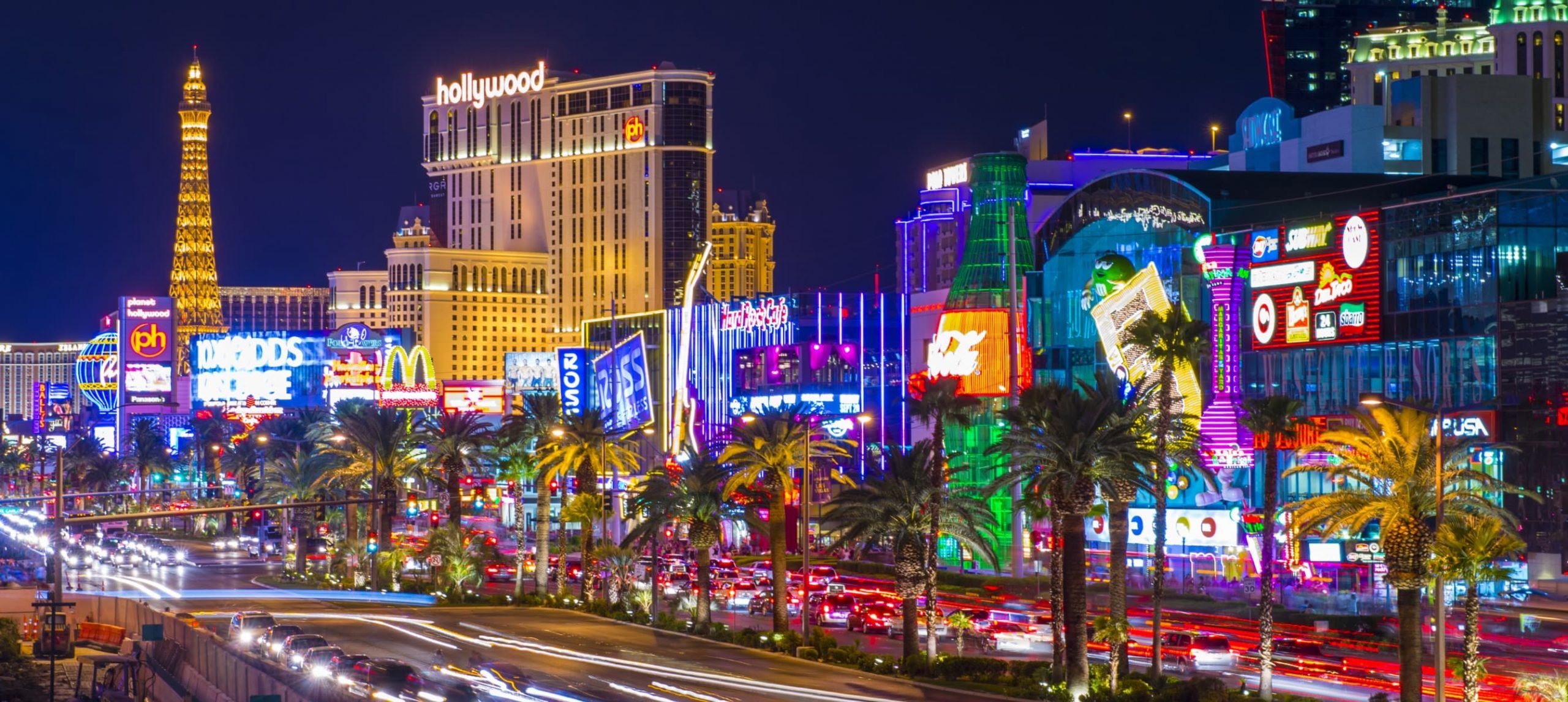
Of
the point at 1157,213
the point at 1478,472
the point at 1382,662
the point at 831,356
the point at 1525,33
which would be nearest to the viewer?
the point at 1478,472

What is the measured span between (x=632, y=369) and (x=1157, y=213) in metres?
43.8

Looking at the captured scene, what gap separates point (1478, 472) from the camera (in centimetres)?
4994

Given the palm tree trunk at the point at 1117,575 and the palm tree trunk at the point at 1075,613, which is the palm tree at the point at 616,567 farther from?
the palm tree trunk at the point at 1075,613

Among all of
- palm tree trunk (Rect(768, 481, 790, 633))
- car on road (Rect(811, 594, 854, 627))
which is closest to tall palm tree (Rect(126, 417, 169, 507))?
car on road (Rect(811, 594, 854, 627))

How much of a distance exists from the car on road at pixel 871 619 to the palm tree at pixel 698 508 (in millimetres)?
5934

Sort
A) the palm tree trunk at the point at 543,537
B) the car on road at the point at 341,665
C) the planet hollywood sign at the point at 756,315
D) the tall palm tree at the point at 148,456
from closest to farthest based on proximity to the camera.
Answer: the car on road at the point at 341,665 → the palm tree trunk at the point at 543,537 → the planet hollywood sign at the point at 756,315 → the tall palm tree at the point at 148,456

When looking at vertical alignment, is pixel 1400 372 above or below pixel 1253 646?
above

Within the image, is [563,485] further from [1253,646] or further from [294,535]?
[294,535]

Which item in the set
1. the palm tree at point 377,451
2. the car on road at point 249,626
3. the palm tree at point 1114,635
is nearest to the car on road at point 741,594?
the palm tree at point 377,451

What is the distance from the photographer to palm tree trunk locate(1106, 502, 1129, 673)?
5847 cm

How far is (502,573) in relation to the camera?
110375 millimetres

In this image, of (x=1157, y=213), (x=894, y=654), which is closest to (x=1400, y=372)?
(x=1157, y=213)

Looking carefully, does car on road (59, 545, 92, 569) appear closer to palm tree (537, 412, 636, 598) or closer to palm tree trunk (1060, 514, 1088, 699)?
palm tree (537, 412, 636, 598)

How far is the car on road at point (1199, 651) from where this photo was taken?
64500 mm
